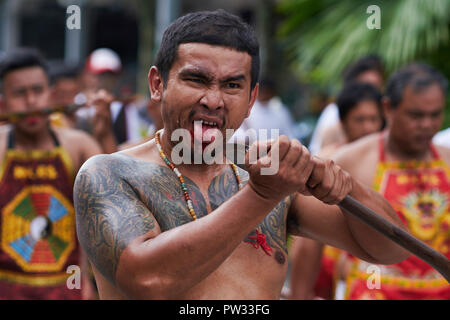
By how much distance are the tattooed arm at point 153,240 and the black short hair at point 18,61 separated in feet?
10.7

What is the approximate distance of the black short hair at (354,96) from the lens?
6523mm

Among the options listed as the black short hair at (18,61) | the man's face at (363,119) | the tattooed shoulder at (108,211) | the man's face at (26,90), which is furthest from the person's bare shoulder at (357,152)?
the tattooed shoulder at (108,211)

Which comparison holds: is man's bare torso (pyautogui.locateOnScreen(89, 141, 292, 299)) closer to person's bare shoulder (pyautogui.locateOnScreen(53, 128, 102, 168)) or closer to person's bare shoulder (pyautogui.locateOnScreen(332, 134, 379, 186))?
person's bare shoulder (pyautogui.locateOnScreen(332, 134, 379, 186))

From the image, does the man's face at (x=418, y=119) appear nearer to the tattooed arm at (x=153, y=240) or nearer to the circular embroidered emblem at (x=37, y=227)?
the circular embroidered emblem at (x=37, y=227)

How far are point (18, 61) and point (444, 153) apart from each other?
10.3 feet

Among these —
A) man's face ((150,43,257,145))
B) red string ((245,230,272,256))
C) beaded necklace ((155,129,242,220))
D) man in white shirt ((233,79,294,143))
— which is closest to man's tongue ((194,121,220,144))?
man's face ((150,43,257,145))

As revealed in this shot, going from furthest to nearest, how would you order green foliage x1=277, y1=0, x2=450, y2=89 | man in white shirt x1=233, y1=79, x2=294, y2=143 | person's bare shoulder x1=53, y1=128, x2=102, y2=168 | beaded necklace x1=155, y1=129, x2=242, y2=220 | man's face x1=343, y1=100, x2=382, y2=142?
man in white shirt x1=233, y1=79, x2=294, y2=143, green foliage x1=277, y1=0, x2=450, y2=89, man's face x1=343, y1=100, x2=382, y2=142, person's bare shoulder x1=53, y1=128, x2=102, y2=168, beaded necklace x1=155, y1=129, x2=242, y2=220

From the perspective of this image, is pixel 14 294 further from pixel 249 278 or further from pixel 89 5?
pixel 89 5

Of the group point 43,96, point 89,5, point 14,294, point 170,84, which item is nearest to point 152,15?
point 89,5

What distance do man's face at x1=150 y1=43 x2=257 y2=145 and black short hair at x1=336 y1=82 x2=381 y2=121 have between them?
407 cm

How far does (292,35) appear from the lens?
845 cm

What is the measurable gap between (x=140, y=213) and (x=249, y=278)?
0.48 metres

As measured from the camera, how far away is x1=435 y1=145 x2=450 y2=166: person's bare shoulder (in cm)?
481

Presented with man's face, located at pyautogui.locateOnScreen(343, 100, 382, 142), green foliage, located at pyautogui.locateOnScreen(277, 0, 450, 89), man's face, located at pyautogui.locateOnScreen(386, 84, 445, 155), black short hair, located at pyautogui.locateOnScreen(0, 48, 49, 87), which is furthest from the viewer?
green foliage, located at pyautogui.locateOnScreen(277, 0, 450, 89)
